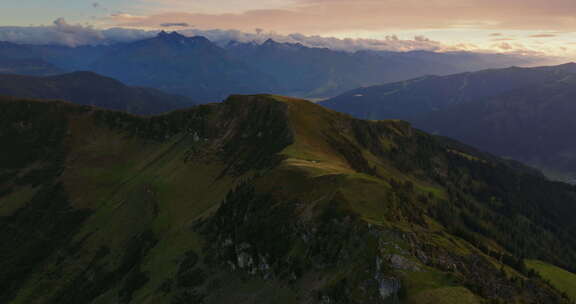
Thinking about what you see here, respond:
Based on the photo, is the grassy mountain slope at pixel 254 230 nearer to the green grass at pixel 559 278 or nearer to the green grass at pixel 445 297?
the green grass at pixel 445 297

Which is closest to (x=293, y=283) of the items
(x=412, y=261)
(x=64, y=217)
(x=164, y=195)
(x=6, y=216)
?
(x=412, y=261)

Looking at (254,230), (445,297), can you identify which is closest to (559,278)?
(445,297)

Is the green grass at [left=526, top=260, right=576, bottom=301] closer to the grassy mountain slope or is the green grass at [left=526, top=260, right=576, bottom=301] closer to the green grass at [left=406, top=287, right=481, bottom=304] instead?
the grassy mountain slope

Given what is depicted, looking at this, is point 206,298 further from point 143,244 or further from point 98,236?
point 98,236

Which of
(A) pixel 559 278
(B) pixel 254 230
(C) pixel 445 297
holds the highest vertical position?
(C) pixel 445 297

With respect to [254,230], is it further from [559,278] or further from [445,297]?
[559,278]

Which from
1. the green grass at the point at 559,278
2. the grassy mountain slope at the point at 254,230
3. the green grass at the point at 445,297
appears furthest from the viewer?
the green grass at the point at 559,278

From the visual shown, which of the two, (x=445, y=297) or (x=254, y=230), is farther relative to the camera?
(x=254, y=230)

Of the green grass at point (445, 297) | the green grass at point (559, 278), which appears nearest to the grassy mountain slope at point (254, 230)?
the green grass at point (445, 297)

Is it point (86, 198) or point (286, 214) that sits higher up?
point (286, 214)
